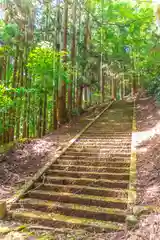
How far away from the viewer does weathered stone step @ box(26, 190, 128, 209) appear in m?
4.05

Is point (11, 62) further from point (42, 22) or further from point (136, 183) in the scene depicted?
point (136, 183)

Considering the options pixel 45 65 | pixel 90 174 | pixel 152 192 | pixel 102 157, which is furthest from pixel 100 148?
pixel 45 65

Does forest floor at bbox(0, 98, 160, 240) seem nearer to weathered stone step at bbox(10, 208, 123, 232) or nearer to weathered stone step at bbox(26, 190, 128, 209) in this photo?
weathered stone step at bbox(10, 208, 123, 232)

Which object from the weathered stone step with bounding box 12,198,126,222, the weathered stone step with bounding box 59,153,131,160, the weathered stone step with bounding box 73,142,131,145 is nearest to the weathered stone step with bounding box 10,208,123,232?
the weathered stone step with bounding box 12,198,126,222

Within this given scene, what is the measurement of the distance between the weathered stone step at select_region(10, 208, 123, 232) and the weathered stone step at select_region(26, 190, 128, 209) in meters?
0.47

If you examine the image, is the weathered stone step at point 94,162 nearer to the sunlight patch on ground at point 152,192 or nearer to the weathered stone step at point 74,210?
the sunlight patch on ground at point 152,192

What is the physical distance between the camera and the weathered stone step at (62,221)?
3458 mm

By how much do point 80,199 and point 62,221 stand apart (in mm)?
704

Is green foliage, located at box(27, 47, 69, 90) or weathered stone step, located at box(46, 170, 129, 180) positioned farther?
green foliage, located at box(27, 47, 69, 90)

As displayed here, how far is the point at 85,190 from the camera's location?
461 cm

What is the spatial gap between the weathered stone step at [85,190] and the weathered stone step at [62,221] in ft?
2.64

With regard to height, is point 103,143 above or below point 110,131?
below

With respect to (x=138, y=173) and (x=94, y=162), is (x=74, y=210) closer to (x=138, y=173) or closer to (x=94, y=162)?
(x=138, y=173)

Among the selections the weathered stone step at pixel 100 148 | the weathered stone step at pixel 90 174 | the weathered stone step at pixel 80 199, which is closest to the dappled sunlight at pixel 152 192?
the weathered stone step at pixel 80 199
